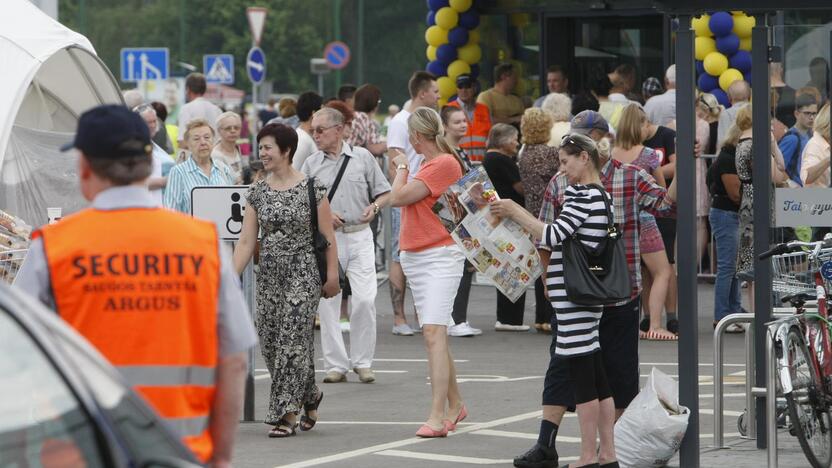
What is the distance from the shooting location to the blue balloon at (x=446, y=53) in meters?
21.3

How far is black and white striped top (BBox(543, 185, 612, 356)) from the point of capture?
24.7 feet

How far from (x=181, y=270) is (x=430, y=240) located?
5.52 m

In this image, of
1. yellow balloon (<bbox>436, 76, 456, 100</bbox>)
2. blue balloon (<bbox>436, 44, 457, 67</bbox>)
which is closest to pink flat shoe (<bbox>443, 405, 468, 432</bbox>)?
yellow balloon (<bbox>436, 76, 456, 100</bbox>)

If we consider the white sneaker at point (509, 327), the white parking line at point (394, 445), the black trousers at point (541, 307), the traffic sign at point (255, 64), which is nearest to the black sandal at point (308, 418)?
the white parking line at point (394, 445)

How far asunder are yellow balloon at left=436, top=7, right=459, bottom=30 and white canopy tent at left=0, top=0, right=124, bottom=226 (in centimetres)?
970

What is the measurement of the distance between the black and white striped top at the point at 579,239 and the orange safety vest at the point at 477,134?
382 inches

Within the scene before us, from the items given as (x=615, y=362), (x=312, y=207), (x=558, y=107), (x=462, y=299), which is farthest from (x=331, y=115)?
(x=558, y=107)

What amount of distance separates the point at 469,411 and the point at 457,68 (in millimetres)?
11394

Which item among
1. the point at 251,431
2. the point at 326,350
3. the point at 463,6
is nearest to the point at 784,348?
the point at 251,431

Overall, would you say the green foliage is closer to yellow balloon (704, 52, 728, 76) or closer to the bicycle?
yellow balloon (704, 52, 728, 76)

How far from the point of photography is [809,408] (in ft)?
26.1

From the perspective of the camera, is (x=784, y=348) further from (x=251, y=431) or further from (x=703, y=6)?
(x=251, y=431)

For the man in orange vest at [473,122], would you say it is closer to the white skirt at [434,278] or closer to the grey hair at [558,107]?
the grey hair at [558,107]

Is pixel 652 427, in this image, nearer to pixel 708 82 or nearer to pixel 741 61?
pixel 741 61
